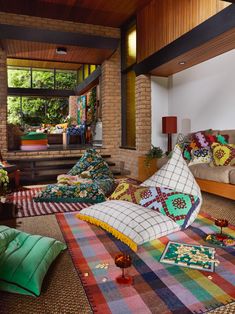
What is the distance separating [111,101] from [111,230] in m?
5.12

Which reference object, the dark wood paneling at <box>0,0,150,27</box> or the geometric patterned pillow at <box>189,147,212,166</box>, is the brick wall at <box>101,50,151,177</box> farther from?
the geometric patterned pillow at <box>189,147,212,166</box>

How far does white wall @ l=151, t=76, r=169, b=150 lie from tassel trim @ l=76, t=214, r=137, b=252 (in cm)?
372

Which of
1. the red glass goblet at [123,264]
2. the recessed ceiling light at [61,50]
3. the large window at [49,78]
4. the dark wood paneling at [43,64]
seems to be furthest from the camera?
the large window at [49,78]

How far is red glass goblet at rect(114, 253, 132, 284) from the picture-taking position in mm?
1465

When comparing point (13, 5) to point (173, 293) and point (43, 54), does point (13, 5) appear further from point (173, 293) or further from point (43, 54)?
point (173, 293)

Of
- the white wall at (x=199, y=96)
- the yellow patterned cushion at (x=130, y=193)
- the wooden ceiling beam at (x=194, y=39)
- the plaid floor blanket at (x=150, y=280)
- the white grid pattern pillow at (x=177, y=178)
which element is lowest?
the plaid floor blanket at (x=150, y=280)

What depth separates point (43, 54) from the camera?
22.0 ft

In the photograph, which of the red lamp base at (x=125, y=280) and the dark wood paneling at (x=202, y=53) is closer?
the red lamp base at (x=125, y=280)

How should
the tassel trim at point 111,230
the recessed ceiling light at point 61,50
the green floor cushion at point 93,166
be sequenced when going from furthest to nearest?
the recessed ceiling light at point 61,50, the green floor cushion at point 93,166, the tassel trim at point 111,230

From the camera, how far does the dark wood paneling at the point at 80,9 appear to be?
17.9 ft

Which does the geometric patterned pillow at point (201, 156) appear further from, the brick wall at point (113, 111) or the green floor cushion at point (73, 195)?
the brick wall at point (113, 111)

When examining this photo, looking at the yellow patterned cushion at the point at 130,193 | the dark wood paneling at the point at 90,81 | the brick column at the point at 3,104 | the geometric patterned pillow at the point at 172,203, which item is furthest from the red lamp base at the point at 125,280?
the dark wood paneling at the point at 90,81

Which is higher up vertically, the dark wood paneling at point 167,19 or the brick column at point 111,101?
the dark wood paneling at point 167,19

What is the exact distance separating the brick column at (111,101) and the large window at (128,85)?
15 centimetres
